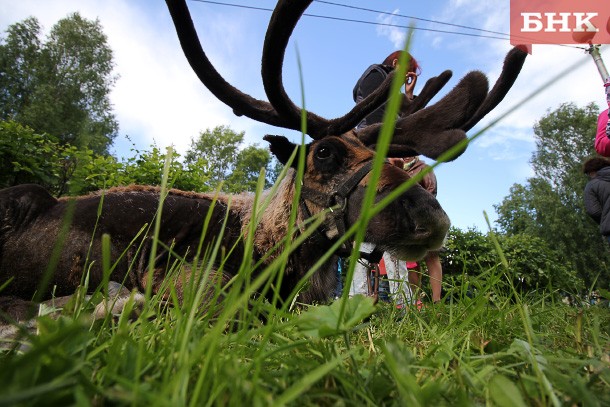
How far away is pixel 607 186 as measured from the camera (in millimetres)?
5188

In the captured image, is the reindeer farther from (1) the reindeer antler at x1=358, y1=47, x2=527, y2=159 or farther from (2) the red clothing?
(2) the red clothing

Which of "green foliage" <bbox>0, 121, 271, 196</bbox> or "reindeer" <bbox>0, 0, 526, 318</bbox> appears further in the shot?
"green foliage" <bbox>0, 121, 271, 196</bbox>

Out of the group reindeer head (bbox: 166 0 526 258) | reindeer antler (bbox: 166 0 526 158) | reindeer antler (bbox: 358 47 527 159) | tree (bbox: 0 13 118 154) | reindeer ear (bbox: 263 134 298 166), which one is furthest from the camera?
tree (bbox: 0 13 118 154)

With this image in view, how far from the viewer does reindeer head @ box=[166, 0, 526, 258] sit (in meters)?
2.49

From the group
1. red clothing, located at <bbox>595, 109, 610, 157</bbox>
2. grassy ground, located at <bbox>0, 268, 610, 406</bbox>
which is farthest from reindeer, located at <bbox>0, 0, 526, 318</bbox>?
red clothing, located at <bbox>595, 109, 610, 157</bbox>

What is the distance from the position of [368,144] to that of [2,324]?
3145 mm

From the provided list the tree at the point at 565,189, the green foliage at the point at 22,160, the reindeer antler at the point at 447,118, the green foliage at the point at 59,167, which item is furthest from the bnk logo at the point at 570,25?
the tree at the point at 565,189

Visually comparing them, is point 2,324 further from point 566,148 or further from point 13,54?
point 566,148

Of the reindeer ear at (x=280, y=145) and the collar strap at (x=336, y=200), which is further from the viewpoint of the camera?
the reindeer ear at (x=280, y=145)

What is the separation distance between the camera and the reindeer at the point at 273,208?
100 inches

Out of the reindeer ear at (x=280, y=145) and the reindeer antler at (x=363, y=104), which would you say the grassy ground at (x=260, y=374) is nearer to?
the reindeer ear at (x=280, y=145)

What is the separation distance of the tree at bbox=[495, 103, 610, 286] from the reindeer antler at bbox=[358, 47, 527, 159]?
30.8 metres

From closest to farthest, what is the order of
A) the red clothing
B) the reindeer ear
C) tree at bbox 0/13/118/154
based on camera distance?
1. the reindeer ear
2. the red clothing
3. tree at bbox 0/13/118/154

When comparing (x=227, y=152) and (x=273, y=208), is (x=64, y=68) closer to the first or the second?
(x=227, y=152)
